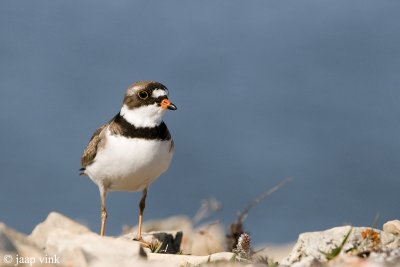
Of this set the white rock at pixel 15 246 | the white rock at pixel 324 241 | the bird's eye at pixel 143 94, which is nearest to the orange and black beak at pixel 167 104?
the bird's eye at pixel 143 94

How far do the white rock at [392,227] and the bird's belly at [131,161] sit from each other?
2.97 meters

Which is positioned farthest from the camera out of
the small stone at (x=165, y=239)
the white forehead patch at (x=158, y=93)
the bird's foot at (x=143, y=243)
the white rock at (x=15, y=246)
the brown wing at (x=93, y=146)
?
the small stone at (x=165, y=239)

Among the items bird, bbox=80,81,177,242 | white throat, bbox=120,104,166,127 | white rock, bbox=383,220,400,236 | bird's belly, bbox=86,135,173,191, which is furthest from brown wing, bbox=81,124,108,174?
white rock, bbox=383,220,400,236

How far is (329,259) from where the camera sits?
22.0 ft

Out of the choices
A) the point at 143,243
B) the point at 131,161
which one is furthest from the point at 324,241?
the point at 143,243

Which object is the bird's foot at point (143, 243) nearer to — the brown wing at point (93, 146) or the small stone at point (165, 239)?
the small stone at point (165, 239)

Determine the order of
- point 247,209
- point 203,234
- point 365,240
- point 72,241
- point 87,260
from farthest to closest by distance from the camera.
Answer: point 203,234, point 247,209, point 365,240, point 72,241, point 87,260

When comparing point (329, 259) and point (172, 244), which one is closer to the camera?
point (329, 259)

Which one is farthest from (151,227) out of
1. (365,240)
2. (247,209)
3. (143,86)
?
(365,240)

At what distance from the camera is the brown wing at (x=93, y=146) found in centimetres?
966

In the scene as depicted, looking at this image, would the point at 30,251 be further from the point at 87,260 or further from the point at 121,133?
the point at 121,133

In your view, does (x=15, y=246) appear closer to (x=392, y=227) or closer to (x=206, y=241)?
(x=392, y=227)

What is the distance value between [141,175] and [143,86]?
3.85 ft

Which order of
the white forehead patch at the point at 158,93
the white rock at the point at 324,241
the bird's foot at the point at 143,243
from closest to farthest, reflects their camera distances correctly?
1. the white rock at the point at 324,241
2. the white forehead patch at the point at 158,93
3. the bird's foot at the point at 143,243
